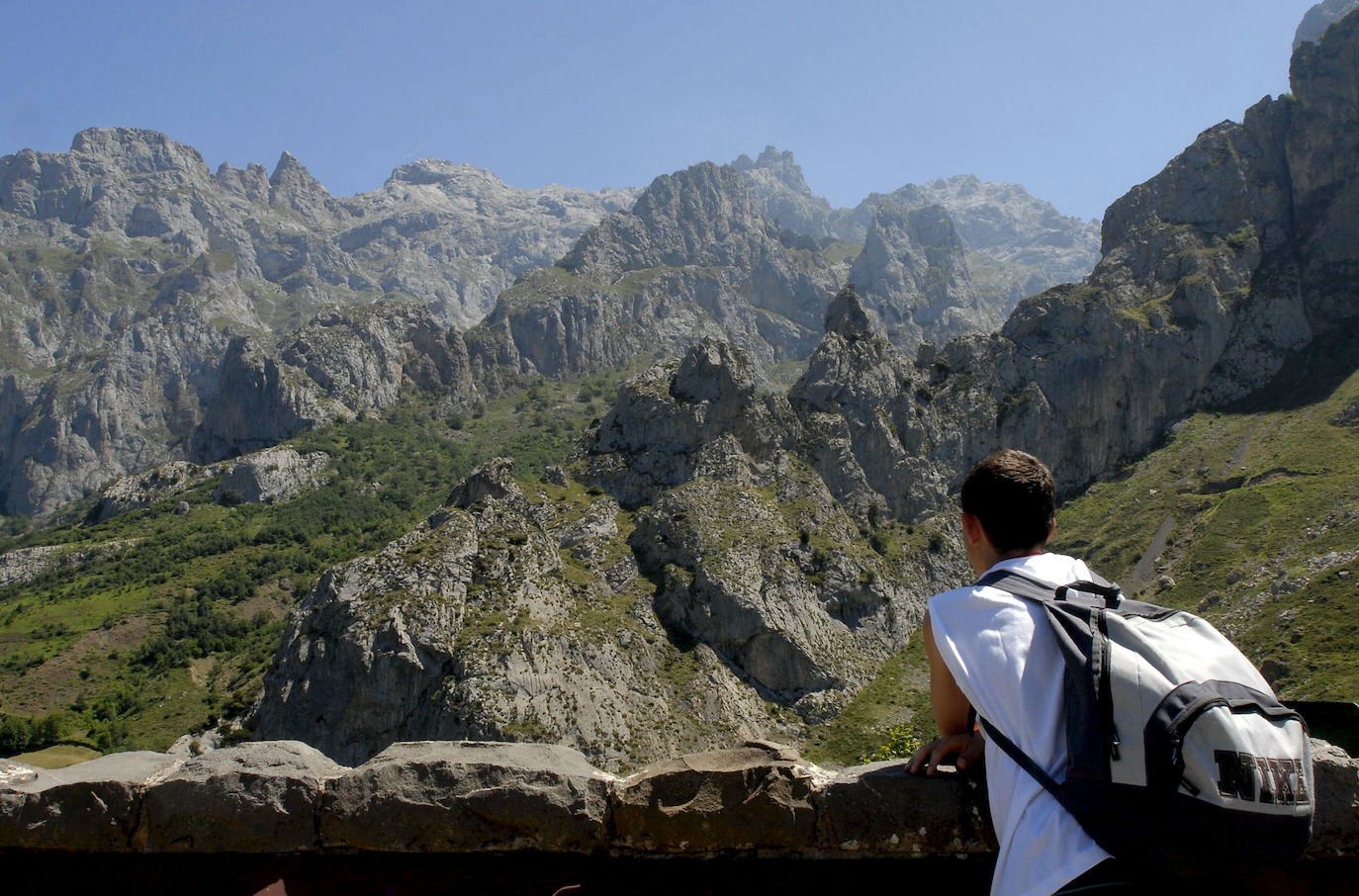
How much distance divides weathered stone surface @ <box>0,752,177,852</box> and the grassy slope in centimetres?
5520

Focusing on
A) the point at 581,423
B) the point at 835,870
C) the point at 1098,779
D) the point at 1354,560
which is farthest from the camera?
the point at 581,423

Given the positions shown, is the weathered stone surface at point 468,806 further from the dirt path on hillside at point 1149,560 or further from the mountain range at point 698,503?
the dirt path on hillside at point 1149,560

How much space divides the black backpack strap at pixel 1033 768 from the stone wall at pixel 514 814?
1.59m

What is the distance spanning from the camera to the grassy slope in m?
74.2

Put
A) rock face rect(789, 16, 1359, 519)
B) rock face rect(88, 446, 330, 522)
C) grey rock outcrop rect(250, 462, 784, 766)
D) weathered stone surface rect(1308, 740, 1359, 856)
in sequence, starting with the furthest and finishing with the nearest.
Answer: rock face rect(88, 446, 330, 522), rock face rect(789, 16, 1359, 519), grey rock outcrop rect(250, 462, 784, 766), weathered stone surface rect(1308, 740, 1359, 856)

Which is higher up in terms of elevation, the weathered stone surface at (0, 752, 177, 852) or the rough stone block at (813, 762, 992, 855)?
the weathered stone surface at (0, 752, 177, 852)

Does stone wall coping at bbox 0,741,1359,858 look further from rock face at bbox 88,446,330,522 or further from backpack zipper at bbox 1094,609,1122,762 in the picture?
rock face at bbox 88,446,330,522

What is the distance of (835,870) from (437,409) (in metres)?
173

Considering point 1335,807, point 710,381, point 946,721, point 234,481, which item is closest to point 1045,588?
point 946,721

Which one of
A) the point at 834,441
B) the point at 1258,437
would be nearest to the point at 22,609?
the point at 834,441

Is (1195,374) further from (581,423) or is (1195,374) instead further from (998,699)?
(998,699)

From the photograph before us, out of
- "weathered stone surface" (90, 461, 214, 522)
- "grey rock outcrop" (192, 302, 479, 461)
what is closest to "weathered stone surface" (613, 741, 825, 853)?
"weathered stone surface" (90, 461, 214, 522)

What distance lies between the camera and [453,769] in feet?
20.2

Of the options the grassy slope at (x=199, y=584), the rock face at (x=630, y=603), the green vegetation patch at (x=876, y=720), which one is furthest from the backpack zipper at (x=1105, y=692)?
the grassy slope at (x=199, y=584)
